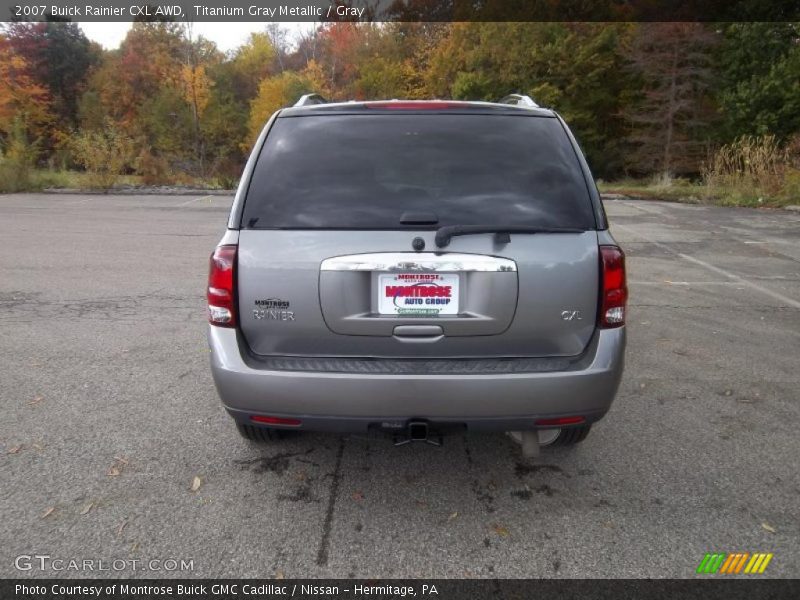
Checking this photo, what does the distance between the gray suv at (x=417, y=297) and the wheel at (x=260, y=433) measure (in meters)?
0.39

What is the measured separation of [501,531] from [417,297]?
1.13 metres

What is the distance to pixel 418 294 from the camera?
2.53m

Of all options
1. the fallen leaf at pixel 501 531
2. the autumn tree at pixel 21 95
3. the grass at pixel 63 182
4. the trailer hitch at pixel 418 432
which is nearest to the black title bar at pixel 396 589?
the fallen leaf at pixel 501 531

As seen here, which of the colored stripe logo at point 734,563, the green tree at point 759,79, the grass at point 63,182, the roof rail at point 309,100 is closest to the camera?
the colored stripe logo at point 734,563

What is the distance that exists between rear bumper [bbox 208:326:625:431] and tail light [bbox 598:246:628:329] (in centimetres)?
15

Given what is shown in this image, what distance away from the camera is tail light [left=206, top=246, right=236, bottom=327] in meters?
2.59

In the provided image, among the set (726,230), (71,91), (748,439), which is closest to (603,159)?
(726,230)

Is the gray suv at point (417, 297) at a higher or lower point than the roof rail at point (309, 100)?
lower

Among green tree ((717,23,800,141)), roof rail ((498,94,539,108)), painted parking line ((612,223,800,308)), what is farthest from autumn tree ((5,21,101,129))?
roof rail ((498,94,539,108))

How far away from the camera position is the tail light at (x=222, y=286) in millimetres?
2586

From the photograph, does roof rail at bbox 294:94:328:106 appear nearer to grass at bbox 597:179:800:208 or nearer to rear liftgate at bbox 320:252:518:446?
rear liftgate at bbox 320:252:518:446

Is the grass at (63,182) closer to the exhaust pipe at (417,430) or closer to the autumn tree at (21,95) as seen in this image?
the exhaust pipe at (417,430)

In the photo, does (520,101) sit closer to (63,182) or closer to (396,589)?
(396,589)

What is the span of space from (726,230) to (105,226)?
43.1 feet
